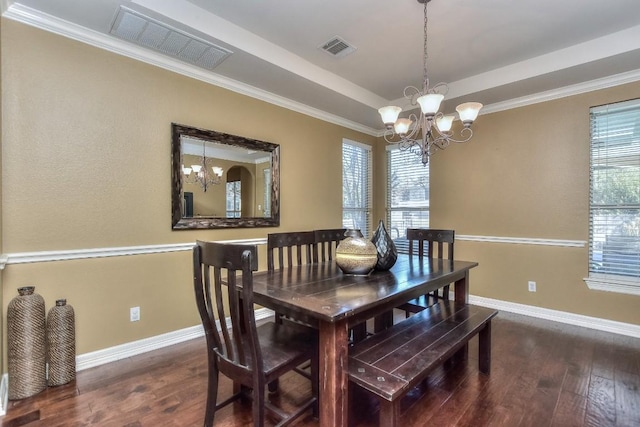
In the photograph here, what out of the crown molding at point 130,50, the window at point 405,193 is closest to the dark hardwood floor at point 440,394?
the window at point 405,193

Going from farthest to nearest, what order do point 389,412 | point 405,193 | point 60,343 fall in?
point 405,193 < point 60,343 < point 389,412

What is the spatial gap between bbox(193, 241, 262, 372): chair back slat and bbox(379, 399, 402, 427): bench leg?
59cm

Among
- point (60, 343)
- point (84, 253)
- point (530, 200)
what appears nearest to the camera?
point (60, 343)

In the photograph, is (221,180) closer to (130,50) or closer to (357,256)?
(130,50)

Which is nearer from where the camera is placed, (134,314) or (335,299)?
(335,299)

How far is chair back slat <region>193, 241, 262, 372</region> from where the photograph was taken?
52.1 inches

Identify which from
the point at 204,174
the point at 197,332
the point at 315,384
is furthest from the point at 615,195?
the point at 197,332

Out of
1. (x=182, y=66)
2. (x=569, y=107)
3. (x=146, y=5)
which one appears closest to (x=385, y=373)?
(x=146, y=5)

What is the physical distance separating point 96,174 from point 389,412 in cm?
255

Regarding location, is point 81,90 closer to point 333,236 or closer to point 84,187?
point 84,187

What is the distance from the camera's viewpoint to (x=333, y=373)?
1.42m

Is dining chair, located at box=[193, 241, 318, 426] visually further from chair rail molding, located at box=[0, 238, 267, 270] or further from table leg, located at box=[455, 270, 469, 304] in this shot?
table leg, located at box=[455, 270, 469, 304]

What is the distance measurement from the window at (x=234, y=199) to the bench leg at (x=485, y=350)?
2.43 meters

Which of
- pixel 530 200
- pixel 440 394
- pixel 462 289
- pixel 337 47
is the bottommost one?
pixel 440 394
